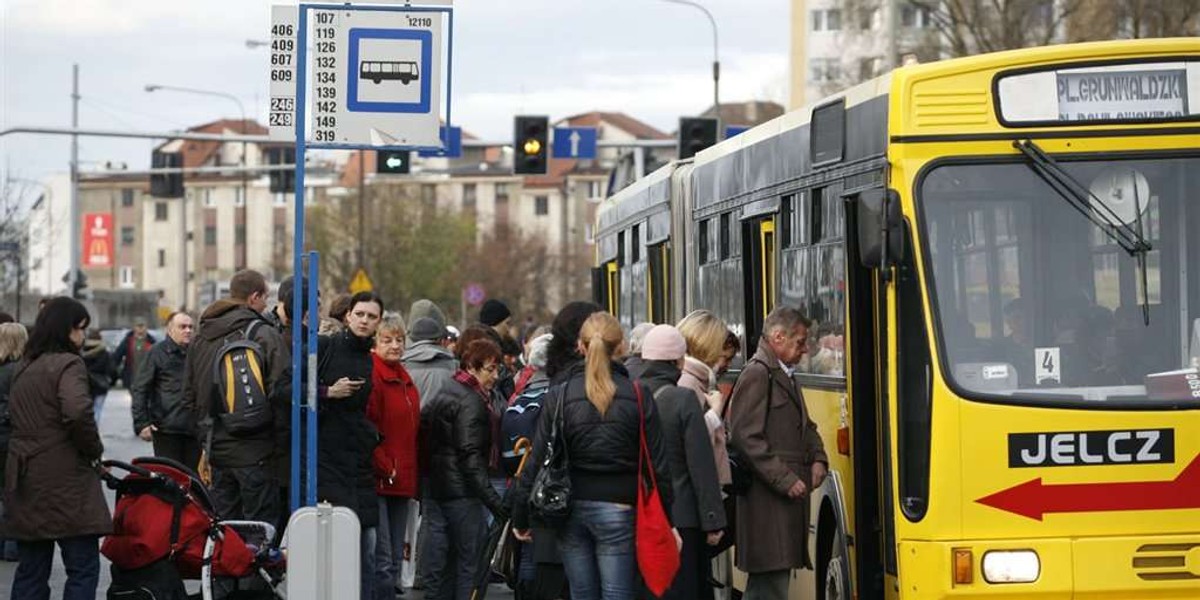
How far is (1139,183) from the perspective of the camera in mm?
9750

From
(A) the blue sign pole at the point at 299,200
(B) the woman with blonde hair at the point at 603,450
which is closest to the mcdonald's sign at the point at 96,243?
(A) the blue sign pole at the point at 299,200

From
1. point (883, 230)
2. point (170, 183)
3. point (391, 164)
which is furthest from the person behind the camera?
point (170, 183)

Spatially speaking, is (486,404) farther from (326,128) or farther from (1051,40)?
(1051,40)

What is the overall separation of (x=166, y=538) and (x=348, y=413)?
1.10m

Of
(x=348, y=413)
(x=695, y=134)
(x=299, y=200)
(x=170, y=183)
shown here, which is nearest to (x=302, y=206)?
(x=299, y=200)

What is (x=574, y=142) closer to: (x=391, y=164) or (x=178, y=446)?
(x=391, y=164)

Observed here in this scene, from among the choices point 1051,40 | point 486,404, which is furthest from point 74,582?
point 1051,40

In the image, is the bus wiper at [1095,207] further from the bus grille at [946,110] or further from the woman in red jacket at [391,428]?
the woman in red jacket at [391,428]

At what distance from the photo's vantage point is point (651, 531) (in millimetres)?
9578

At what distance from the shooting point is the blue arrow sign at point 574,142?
40750mm

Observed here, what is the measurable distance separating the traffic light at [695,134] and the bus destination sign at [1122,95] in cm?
2601

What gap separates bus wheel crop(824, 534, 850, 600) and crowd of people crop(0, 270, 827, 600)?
15cm

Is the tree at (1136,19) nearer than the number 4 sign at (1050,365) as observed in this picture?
No

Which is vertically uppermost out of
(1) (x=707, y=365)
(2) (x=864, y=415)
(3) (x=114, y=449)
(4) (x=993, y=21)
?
(4) (x=993, y=21)
